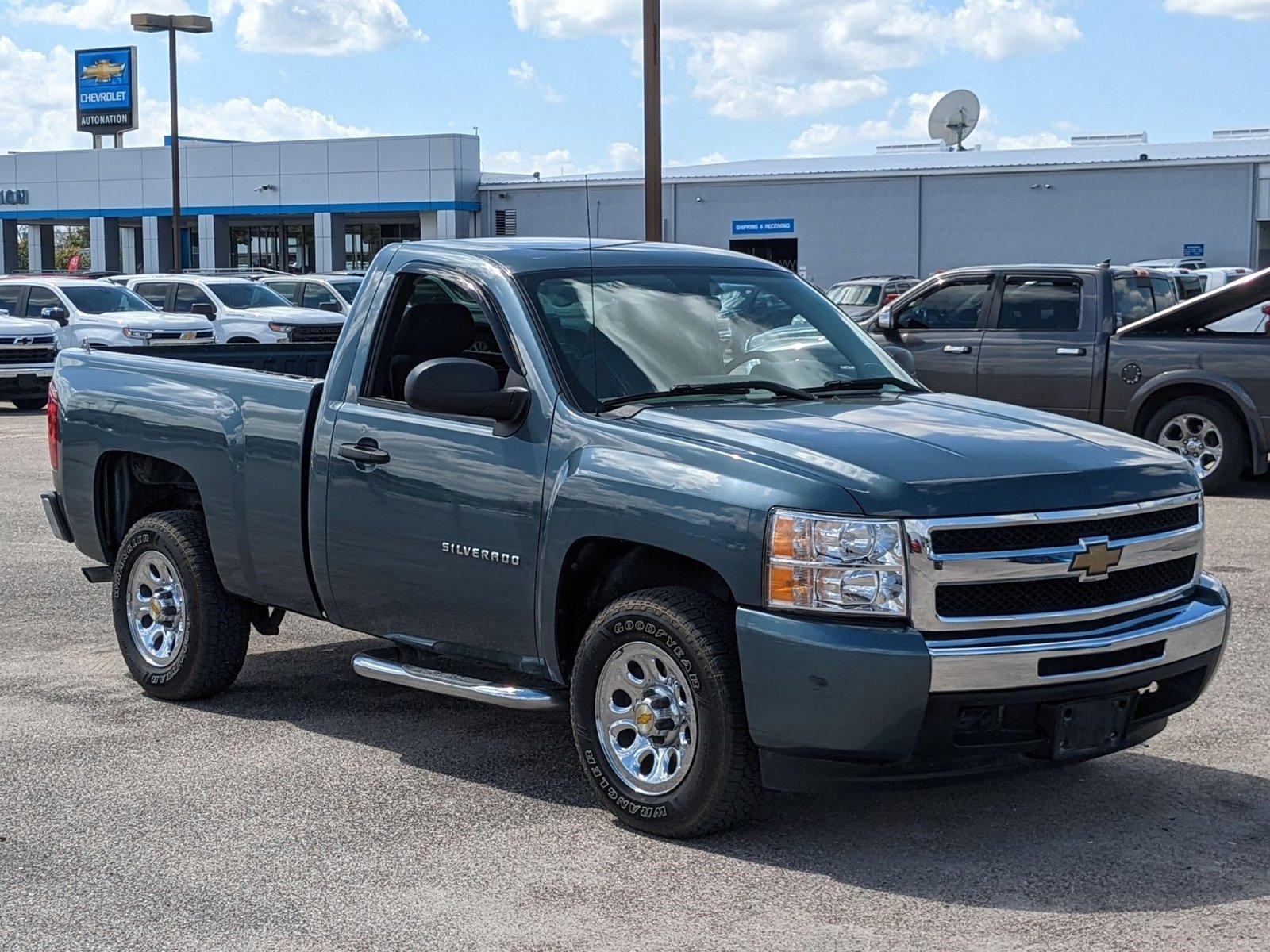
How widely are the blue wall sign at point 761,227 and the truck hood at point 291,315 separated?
27607 millimetres

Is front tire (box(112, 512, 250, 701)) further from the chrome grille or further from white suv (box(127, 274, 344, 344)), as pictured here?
white suv (box(127, 274, 344, 344))

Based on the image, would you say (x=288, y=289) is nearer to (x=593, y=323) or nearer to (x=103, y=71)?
(x=593, y=323)

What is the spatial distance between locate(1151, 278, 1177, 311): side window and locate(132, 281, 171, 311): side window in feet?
60.3

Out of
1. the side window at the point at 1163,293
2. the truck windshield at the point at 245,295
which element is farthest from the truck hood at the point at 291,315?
the side window at the point at 1163,293

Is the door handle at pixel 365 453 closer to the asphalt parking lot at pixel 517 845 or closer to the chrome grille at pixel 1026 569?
the asphalt parking lot at pixel 517 845

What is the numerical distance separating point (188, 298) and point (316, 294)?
2.42 m

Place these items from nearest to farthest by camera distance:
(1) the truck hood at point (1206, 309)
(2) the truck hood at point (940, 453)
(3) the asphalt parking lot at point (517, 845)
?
(3) the asphalt parking lot at point (517, 845)
(2) the truck hood at point (940, 453)
(1) the truck hood at point (1206, 309)

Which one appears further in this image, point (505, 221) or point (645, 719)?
point (505, 221)

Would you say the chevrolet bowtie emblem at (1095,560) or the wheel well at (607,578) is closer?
the chevrolet bowtie emblem at (1095,560)

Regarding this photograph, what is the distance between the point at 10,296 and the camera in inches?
1005

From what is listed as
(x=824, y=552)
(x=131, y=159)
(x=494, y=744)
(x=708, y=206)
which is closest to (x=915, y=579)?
(x=824, y=552)

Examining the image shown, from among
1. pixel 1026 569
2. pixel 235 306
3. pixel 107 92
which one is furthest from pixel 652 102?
pixel 107 92

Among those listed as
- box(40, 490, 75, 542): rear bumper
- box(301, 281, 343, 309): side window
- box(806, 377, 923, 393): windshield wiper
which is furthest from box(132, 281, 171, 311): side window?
box(806, 377, 923, 393): windshield wiper

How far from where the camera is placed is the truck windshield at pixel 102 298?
2545cm
